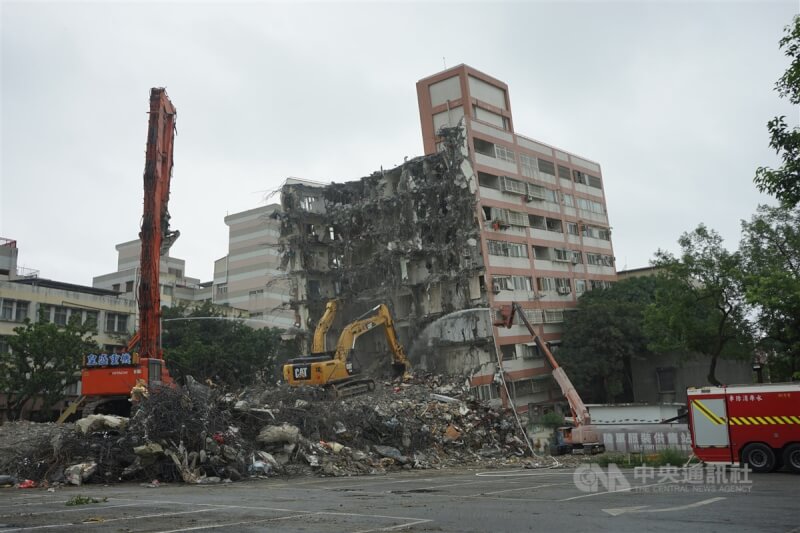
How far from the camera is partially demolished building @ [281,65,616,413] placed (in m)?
43.2

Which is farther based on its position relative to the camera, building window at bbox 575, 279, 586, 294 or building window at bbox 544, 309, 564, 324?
building window at bbox 575, 279, 586, 294

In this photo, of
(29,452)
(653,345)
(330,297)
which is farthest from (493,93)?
(29,452)

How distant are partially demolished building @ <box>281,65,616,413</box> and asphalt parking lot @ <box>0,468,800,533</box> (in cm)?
2707

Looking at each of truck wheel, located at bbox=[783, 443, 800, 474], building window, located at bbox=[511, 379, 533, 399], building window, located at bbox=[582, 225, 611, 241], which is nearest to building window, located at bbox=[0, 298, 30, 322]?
building window, located at bbox=[511, 379, 533, 399]

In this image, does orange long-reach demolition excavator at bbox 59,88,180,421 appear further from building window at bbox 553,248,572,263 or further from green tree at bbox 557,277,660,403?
building window at bbox 553,248,572,263

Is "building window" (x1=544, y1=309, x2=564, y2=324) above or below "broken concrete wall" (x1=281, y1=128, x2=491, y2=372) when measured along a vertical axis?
below

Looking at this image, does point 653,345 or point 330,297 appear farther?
point 330,297

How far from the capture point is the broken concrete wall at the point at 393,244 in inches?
1732

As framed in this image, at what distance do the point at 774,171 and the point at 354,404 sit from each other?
18761 millimetres

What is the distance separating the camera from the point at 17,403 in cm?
3450

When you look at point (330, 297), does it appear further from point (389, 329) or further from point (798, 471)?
point (798, 471)

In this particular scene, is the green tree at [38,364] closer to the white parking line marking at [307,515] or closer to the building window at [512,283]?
the building window at [512,283]

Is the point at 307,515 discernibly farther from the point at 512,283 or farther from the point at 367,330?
the point at 512,283

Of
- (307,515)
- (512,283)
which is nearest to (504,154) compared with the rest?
(512,283)
